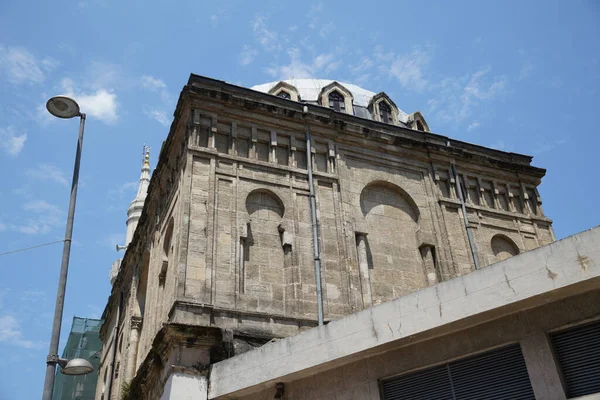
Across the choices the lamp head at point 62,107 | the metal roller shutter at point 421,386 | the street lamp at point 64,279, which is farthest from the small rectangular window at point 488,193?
the lamp head at point 62,107

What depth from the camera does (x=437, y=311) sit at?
467 inches

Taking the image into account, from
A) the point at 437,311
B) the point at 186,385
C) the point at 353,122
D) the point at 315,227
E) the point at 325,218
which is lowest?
the point at 437,311

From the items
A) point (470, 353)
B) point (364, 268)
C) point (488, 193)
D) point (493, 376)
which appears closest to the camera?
point (493, 376)

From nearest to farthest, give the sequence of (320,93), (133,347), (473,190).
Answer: (473,190), (133,347), (320,93)

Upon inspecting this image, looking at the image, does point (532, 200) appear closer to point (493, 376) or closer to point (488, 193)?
point (488, 193)

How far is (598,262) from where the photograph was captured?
1038 centimetres

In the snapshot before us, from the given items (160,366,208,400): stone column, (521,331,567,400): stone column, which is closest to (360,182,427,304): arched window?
(160,366,208,400): stone column

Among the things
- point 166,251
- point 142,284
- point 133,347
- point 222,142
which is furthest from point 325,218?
point 142,284

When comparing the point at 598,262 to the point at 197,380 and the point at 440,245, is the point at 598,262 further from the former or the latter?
the point at 440,245

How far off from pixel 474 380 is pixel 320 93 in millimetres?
20608

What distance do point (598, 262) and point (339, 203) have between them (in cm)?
1263

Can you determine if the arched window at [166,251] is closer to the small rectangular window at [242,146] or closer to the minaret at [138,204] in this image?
the small rectangular window at [242,146]

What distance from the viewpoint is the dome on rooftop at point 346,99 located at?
98.3 feet

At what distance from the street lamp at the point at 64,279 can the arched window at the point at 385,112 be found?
18799mm
